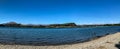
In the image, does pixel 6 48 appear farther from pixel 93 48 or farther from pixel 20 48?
pixel 93 48

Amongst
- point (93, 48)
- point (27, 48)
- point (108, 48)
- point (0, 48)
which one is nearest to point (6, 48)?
point (0, 48)

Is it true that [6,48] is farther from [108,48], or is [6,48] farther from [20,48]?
[108,48]

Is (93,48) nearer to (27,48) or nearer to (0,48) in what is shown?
(27,48)

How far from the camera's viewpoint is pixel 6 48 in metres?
28.7

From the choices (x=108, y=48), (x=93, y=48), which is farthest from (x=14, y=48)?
(x=108, y=48)

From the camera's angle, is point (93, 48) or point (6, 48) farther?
point (6, 48)

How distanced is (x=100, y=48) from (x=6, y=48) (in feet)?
42.5

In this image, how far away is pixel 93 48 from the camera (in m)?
26.4

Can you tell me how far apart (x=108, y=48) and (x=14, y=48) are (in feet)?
42.5

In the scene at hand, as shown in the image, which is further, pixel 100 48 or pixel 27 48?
pixel 27 48

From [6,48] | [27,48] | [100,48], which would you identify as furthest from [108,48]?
[6,48]

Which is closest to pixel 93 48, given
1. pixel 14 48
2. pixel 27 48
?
pixel 27 48

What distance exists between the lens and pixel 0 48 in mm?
28250

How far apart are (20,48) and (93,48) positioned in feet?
33.6
